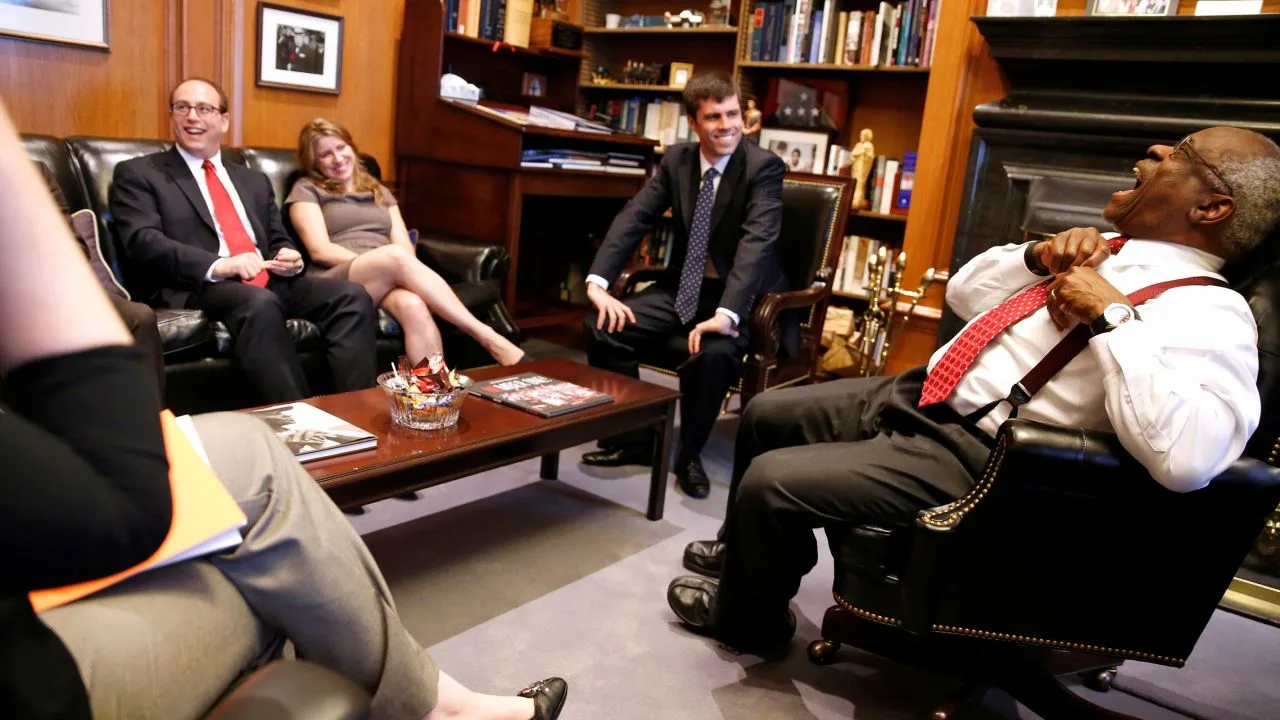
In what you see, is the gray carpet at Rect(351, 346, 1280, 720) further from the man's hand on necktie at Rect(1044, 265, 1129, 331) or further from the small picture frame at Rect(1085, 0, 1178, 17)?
the small picture frame at Rect(1085, 0, 1178, 17)

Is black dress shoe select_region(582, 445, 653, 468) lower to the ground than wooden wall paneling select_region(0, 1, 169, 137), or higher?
lower

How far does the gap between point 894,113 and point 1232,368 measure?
3.03 metres

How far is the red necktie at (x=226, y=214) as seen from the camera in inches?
118

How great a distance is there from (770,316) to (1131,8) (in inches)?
62.7

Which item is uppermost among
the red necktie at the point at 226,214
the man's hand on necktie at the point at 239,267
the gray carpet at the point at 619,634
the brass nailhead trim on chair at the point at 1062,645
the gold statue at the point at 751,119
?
the gold statue at the point at 751,119

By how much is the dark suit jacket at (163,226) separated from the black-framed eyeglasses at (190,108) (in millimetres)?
131

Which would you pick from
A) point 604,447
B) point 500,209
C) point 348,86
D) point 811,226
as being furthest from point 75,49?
point 811,226

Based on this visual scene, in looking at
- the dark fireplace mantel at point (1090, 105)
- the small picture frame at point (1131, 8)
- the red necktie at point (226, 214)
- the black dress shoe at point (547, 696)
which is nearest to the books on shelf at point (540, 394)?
the black dress shoe at point (547, 696)

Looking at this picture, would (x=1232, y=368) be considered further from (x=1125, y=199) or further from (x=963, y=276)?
(x=963, y=276)

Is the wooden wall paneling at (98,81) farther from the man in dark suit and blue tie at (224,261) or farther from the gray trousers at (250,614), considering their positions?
the gray trousers at (250,614)

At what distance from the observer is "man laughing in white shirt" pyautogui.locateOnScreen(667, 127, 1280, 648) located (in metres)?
1.40

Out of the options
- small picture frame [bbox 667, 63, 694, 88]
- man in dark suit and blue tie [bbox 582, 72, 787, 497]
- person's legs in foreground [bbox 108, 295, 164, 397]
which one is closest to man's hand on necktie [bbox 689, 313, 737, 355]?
man in dark suit and blue tie [bbox 582, 72, 787, 497]

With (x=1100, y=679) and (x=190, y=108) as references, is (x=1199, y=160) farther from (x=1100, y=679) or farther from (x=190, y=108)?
(x=190, y=108)

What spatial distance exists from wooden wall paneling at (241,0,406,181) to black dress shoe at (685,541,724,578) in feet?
8.44
